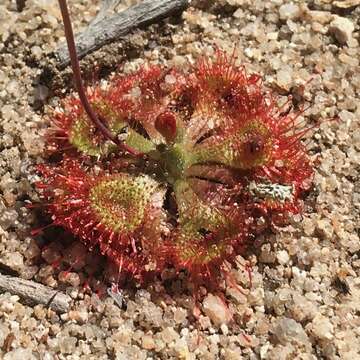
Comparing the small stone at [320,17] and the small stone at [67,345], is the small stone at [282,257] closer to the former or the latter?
the small stone at [67,345]

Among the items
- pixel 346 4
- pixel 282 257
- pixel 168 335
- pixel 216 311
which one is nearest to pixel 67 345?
pixel 168 335

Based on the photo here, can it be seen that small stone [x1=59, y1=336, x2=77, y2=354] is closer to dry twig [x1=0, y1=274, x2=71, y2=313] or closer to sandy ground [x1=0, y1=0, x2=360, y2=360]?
sandy ground [x1=0, y1=0, x2=360, y2=360]

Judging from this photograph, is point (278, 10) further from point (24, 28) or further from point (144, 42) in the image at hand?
point (24, 28)

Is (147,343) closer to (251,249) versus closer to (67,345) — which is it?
(67,345)

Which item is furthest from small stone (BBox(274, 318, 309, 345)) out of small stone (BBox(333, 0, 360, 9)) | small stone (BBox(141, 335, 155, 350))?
small stone (BBox(333, 0, 360, 9))

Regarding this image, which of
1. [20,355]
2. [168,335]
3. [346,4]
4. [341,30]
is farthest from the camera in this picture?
[346,4]

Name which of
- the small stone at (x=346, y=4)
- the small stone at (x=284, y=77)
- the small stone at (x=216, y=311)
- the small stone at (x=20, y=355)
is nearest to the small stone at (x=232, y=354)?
the small stone at (x=216, y=311)
